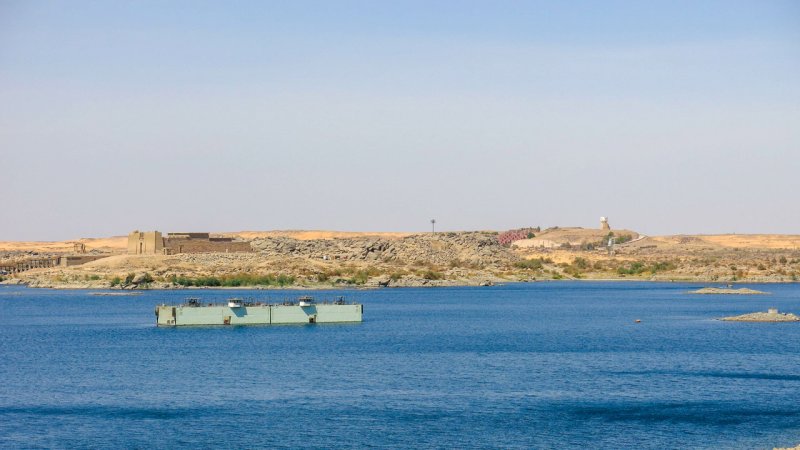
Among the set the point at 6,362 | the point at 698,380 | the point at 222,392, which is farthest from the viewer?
the point at 6,362

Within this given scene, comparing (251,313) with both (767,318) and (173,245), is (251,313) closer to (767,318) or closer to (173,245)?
(767,318)

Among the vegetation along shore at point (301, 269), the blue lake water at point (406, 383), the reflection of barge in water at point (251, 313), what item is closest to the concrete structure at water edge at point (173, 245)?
the vegetation along shore at point (301, 269)

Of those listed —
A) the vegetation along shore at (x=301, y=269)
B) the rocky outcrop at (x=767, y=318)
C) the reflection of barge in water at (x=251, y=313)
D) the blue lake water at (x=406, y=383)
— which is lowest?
the blue lake water at (x=406, y=383)

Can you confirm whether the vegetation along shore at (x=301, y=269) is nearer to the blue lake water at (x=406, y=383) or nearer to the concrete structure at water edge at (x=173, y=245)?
the concrete structure at water edge at (x=173, y=245)

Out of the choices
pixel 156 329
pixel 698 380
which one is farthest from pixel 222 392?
pixel 156 329

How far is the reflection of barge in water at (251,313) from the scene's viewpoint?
85.1 meters

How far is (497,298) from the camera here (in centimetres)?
13438

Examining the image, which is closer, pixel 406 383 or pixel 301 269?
pixel 406 383

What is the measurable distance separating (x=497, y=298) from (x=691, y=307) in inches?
1129

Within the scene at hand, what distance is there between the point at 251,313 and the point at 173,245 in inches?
3383

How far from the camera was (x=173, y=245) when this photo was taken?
555 feet

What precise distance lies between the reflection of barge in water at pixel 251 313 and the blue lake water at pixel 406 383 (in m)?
1.50

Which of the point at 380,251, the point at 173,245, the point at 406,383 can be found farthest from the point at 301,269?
the point at 406,383

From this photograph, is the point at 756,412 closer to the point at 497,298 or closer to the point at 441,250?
the point at 497,298
